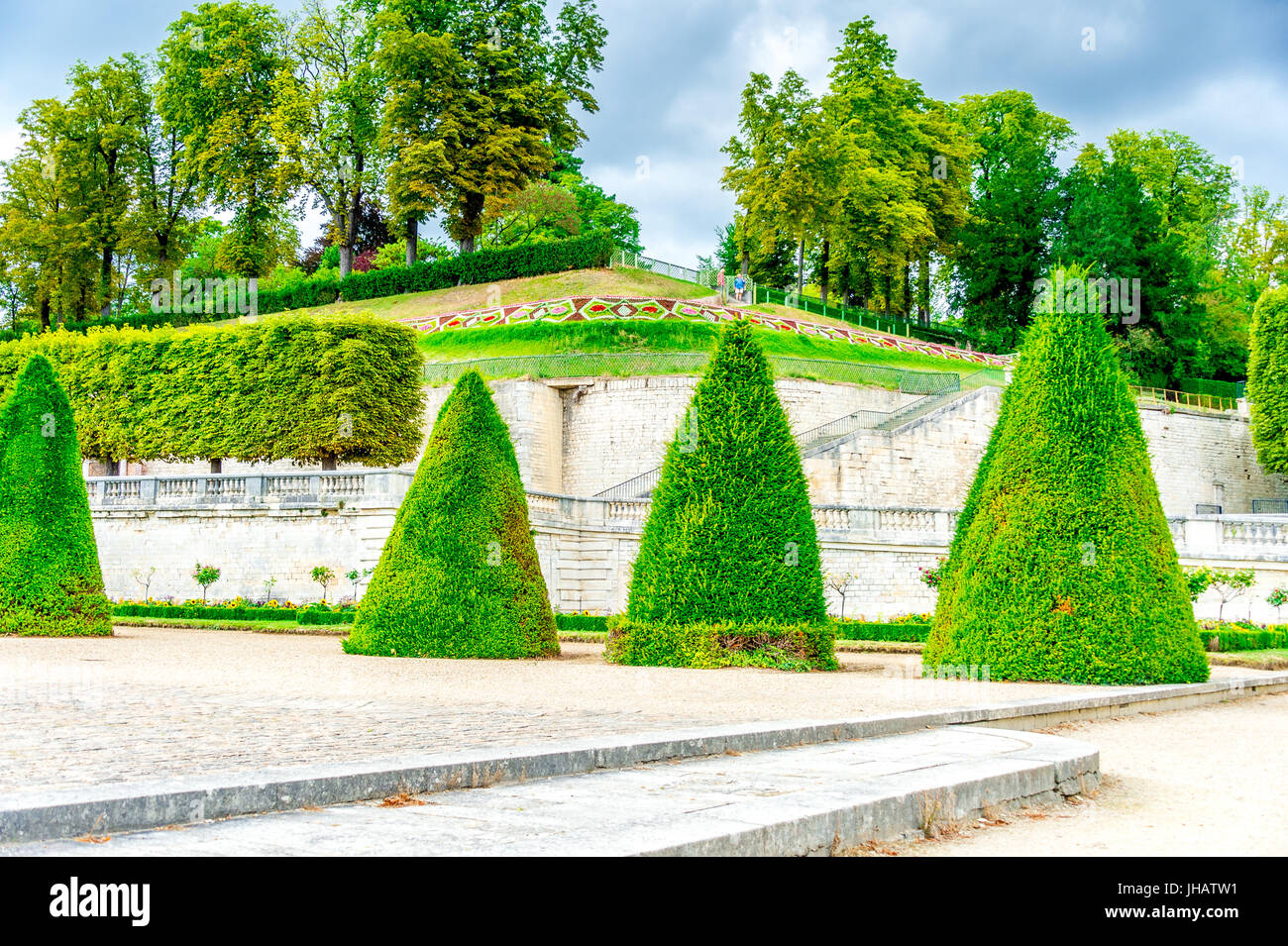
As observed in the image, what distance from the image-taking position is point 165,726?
305 inches

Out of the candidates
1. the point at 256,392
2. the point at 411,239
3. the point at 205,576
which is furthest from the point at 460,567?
the point at 411,239

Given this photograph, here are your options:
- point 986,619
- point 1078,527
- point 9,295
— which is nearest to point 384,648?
point 986,619

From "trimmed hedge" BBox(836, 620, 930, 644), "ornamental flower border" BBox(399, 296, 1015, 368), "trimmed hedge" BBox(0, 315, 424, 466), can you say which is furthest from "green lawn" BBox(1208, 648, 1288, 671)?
"ornamental flower border" BBox(399, 296, 1015, 368)

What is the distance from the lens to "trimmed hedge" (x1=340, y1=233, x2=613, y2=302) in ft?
164

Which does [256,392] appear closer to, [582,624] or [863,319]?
[582,624]

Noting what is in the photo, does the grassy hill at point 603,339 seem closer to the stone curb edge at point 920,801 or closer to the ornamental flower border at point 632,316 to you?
the ornamental flower border at point 632,316

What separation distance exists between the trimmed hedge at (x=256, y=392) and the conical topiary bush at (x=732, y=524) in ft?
64.7

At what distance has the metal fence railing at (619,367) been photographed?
39.5 meters

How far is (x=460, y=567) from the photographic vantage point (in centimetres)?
1681

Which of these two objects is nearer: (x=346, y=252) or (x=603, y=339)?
(x=603, y=339)

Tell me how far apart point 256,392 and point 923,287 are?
128 ft

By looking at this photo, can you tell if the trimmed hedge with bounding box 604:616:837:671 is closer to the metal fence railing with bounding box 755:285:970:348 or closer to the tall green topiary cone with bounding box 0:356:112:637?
the tall green topiary cone with bounding box 0:356:112:637
